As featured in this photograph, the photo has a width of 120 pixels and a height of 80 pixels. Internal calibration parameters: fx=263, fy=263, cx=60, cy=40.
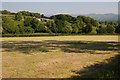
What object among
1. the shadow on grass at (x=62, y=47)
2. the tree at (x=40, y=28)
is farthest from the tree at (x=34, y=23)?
the shadow on grass at (x=62, y=47)

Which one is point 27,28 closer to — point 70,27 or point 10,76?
point 70,27

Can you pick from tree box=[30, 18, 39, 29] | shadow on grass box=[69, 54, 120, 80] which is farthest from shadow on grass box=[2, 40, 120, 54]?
tree box=[30, 18, 39, 29]

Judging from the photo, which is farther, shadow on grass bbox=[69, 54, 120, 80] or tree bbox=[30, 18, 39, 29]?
tree bbox=[30, 18, 39, 29]

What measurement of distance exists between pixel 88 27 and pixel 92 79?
317 ft

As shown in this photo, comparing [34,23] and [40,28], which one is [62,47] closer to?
[40,28]

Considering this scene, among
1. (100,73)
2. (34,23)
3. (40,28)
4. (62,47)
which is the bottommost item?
(62,47)

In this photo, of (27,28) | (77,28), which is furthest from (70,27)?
(27,28)

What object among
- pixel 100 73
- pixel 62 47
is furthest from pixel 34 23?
pixel 100 73

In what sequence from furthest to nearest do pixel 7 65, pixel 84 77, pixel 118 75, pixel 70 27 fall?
pixel 70 27
pixel 7 65
pixel 84 77
pixel 118 75

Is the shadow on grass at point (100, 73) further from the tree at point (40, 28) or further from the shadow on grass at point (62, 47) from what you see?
the tree at point (40, 28)

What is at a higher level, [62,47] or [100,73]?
[100,73]

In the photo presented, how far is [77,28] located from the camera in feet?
377

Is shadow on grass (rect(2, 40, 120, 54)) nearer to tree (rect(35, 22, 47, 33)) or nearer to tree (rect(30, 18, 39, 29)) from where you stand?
tree (rect(35, 22, 47, 33))

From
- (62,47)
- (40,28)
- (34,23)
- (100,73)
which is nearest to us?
(100,73)
